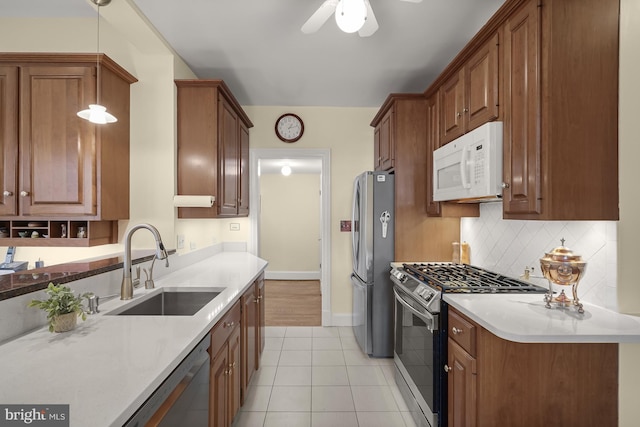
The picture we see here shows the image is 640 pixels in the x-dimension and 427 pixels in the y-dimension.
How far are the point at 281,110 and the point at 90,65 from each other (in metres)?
1.94

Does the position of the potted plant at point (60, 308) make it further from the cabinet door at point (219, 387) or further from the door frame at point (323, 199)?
the door frame at point (323, 199)

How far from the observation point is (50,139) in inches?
86.1

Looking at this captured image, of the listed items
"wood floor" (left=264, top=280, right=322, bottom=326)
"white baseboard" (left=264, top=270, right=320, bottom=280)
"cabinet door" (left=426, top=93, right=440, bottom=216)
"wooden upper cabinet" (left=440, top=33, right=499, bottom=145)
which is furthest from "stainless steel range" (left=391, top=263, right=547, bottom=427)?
"white baseboard" (left=264, top=270, right=320, bottom=280)

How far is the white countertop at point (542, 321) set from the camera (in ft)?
3.86

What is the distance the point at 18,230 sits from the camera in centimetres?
237

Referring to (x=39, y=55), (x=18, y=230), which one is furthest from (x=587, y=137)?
(x=18, y=230)

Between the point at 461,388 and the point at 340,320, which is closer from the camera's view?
the point at 461,388

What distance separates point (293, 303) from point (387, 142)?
2898 millimetres

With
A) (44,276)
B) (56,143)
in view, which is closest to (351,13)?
(44,276)

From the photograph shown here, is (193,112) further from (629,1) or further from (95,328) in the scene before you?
(629,1)

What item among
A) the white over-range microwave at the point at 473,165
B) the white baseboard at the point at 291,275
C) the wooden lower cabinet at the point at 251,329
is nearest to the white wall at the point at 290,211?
the white baseboard at the point at 291,275

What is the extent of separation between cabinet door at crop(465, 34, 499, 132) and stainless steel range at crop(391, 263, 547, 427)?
983mm

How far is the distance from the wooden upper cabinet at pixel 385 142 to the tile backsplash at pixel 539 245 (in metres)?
0.89

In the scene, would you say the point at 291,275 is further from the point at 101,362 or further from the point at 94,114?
the point at 101,362
